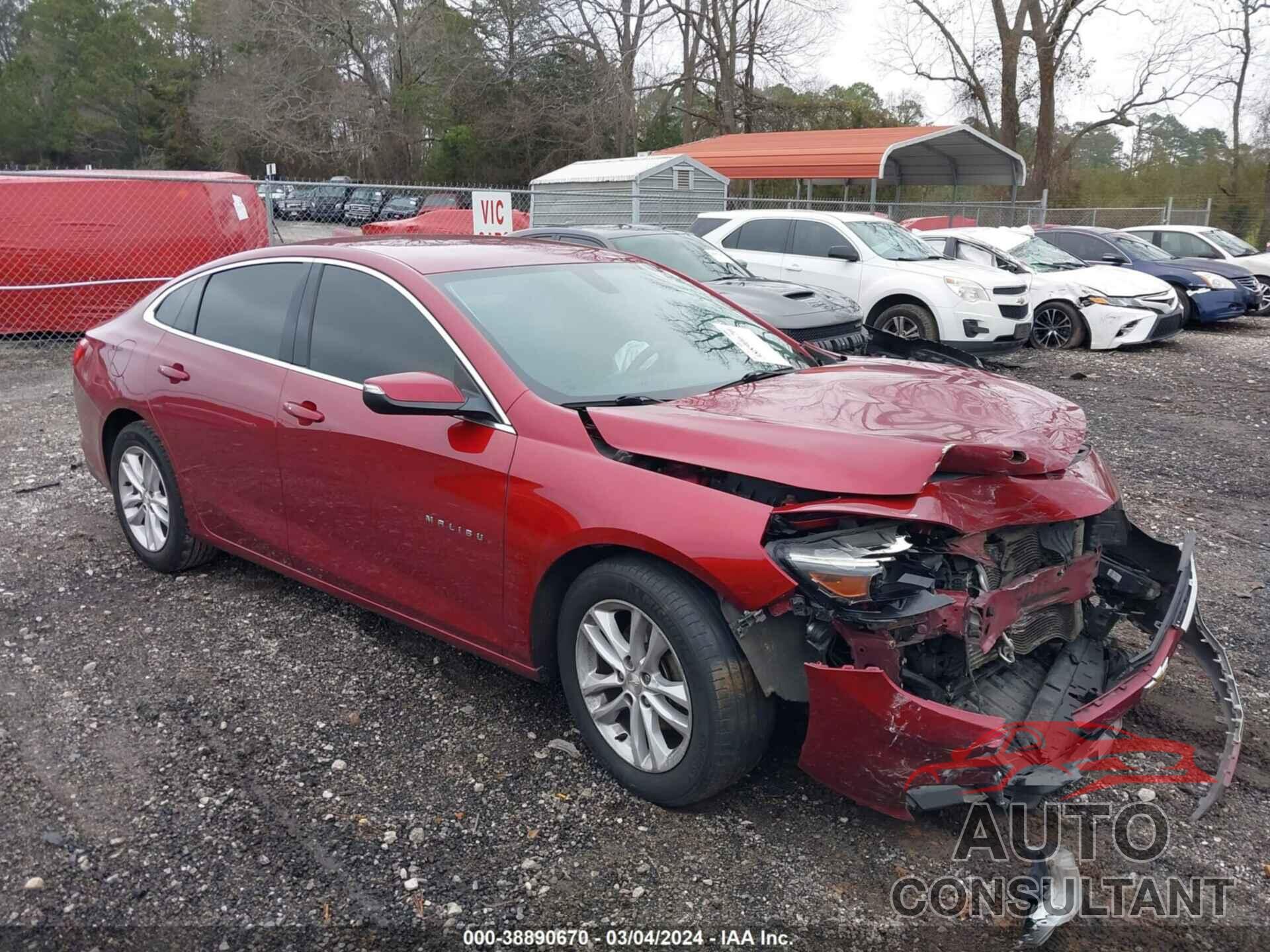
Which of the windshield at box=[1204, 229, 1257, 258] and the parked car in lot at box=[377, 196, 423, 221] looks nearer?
the windshield at box=[1204, 229, 1257, 258]

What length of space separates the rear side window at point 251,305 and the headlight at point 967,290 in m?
7.98

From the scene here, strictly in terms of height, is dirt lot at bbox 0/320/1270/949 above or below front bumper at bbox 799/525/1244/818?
below

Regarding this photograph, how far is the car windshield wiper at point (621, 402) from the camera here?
326 cm

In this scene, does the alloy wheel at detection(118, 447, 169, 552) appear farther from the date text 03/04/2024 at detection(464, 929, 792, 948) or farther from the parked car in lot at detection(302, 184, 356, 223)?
the parked car in lot at detection(302, 184, 356, 223)

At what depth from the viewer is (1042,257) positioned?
45.0 feet

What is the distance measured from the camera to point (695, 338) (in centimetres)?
393

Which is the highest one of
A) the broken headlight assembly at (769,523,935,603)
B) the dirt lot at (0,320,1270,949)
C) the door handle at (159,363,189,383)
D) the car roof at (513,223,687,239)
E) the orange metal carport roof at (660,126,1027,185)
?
the orange metal carport roof at (660,126,1027,185)

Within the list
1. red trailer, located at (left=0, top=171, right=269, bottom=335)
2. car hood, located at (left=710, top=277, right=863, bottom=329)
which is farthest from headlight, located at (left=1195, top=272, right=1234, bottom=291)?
red trailer, located at (left=0, top=171, right=269, bottom=335)

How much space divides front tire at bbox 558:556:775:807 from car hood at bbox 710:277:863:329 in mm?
5326

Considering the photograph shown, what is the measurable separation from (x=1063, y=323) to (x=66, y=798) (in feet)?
40.8

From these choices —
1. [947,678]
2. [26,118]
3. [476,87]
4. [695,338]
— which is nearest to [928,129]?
[695,338]

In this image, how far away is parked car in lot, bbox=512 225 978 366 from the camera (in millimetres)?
8289

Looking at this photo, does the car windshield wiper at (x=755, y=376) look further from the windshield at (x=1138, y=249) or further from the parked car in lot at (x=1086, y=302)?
the windshield at (x=1138, y=249)

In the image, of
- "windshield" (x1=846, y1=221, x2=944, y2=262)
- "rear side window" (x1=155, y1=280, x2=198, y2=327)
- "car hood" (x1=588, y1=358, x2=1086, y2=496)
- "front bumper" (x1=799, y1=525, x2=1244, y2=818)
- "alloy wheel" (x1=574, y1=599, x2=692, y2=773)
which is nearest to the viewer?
"front bumper" (x1=799, y1=525, x2=1244, y2=818)
